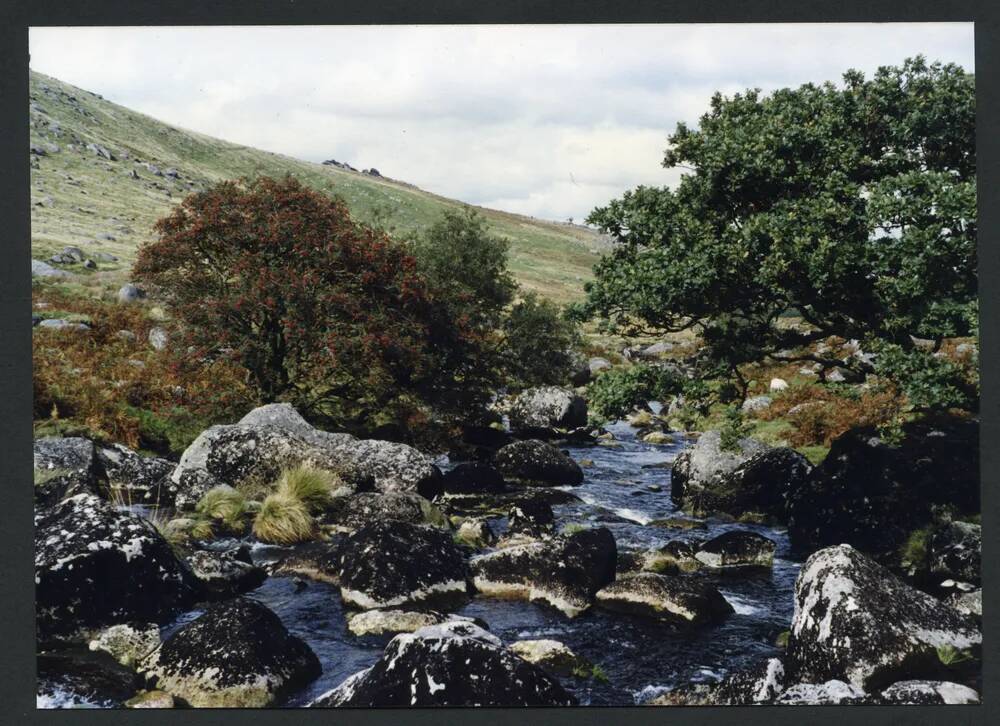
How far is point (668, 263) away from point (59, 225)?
43.6m

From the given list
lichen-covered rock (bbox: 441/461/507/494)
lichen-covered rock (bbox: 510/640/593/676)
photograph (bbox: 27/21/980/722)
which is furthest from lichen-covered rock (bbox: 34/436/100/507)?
lichen-covered rock (bbox: 510/640/593/676)

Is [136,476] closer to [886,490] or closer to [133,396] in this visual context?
[133,396]

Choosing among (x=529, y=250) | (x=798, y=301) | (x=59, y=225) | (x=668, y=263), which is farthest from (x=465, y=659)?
(x=529, y=250)

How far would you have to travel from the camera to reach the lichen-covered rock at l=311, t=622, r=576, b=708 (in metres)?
9.01

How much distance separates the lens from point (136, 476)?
1573 centimetres

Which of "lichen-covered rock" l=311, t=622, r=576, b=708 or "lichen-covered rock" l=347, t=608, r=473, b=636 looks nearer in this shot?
"lichen-covered rock" l=311, t=622, r=576, b=708

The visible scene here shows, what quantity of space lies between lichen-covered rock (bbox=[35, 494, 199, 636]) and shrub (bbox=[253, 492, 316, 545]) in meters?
2.40

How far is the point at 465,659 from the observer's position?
9.04 meters

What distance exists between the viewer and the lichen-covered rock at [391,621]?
35.3ft

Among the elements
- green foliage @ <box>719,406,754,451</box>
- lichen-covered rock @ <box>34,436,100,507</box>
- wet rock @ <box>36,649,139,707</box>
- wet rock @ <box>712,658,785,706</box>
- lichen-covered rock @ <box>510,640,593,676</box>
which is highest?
green foliage @ <box>719,406,754,451</box>

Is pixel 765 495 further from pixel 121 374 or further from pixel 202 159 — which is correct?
pixel 202 159

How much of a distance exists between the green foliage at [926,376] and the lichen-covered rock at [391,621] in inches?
258

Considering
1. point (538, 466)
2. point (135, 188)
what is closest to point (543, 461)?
point (538, 466)

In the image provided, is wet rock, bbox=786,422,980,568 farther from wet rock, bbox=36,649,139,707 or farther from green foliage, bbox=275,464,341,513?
wet rock, bbox=36,649,139,707
